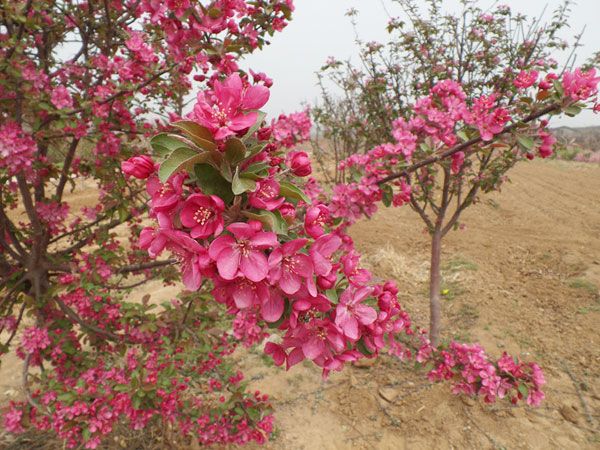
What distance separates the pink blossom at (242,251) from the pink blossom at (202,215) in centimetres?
3

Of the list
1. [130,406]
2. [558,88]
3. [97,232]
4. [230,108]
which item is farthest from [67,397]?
[558,88]

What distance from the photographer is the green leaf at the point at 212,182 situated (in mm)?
731

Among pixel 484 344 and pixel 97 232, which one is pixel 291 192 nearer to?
pixel 97 232

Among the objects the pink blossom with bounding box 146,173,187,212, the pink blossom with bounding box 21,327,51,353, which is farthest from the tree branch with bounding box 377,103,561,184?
the pink blossom with bounding box 21,327,51,353

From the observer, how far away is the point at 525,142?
1.55m

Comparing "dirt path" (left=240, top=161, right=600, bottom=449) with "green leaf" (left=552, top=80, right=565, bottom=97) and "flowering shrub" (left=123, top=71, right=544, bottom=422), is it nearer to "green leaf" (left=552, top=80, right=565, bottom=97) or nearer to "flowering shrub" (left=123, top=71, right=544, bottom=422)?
"flowering shrub" (left=123, top=71, right=544, bottom=422)

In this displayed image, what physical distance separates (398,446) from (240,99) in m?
2.81

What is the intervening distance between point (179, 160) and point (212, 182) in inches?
3.4

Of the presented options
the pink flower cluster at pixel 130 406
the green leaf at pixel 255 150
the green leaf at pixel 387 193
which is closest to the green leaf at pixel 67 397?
the pink flower cluster at pixel 130 406

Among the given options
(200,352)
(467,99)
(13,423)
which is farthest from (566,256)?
(13,423)

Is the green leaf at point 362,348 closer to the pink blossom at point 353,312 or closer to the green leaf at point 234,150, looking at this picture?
the pink blossom at point 353,312

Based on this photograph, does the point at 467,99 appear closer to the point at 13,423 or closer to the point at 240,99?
the point at 240,99

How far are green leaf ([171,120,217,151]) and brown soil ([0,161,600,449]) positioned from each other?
2.67 meters

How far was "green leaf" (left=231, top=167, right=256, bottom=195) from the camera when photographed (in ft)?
2.18
